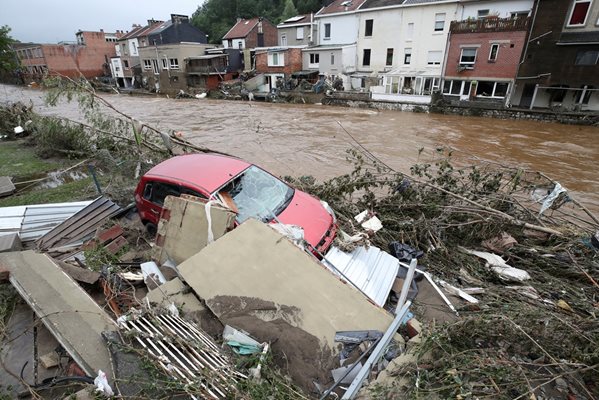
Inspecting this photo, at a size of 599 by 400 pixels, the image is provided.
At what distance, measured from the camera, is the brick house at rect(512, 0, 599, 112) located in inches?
781

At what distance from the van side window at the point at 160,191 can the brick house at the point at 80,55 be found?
202 feet

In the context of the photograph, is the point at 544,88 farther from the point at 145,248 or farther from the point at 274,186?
the point at 145,248

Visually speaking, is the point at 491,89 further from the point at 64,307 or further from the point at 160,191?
the point at 64,307

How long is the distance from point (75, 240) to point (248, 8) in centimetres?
6604

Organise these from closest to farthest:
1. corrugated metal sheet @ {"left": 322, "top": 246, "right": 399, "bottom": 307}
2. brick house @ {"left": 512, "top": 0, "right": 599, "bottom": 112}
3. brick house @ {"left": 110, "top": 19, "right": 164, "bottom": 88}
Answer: corrugated metal sheet @ {"left": 322, "top": 246, "right": 399, "bottom": 307} < brick house @ {"left": 512, "top": 0, "right": 599, "bottom": 112} < brick house @ {"left": 110, "top": 19, "right": 164, "bottom": 88}

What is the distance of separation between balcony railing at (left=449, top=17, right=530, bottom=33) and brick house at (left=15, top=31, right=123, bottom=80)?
56825mm

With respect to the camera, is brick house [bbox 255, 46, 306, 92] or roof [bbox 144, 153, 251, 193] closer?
roof [bbox 144, 153, 251, 193]

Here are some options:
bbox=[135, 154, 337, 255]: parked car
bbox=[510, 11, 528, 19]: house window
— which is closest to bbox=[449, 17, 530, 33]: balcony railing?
bbox=[510, 11, 528, 19]: house window

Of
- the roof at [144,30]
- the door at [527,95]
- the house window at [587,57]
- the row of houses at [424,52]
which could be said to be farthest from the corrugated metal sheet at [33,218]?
the roof at [144,30]

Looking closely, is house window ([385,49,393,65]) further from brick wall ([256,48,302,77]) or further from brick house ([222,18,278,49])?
brick house ([222,18,278,49])

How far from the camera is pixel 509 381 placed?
2434 mm

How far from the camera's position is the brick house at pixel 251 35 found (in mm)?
42331

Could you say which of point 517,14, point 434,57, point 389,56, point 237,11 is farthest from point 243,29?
point 517,14

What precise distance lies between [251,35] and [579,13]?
34668 mm
